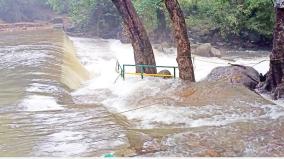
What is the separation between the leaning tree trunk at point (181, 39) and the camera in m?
14.0

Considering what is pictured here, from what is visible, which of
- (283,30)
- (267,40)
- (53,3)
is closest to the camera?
(283,30)

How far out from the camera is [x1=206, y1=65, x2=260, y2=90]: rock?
14.7 m

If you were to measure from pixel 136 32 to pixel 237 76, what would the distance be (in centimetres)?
399

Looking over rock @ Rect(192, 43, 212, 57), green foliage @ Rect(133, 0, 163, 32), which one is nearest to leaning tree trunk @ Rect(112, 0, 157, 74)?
rock @ Rect(192, 43, 212, 57)

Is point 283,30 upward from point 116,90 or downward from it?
upward

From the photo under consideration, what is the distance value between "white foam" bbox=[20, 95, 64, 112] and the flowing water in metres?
0.03

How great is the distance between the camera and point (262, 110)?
11117 mm

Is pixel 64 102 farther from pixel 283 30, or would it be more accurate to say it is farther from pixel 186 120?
pixel 283 30

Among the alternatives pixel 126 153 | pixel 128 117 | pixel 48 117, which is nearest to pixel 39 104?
pixel 48 117

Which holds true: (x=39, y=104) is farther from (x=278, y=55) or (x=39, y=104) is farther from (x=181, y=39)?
(x=278, y=55)

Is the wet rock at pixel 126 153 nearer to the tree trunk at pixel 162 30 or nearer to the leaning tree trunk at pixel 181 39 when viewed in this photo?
the leaning tree trunk at pixel 181 39

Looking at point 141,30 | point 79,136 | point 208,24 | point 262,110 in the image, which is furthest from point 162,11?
point 79,136

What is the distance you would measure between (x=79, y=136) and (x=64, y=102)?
4.41 m

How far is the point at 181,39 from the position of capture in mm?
14258
